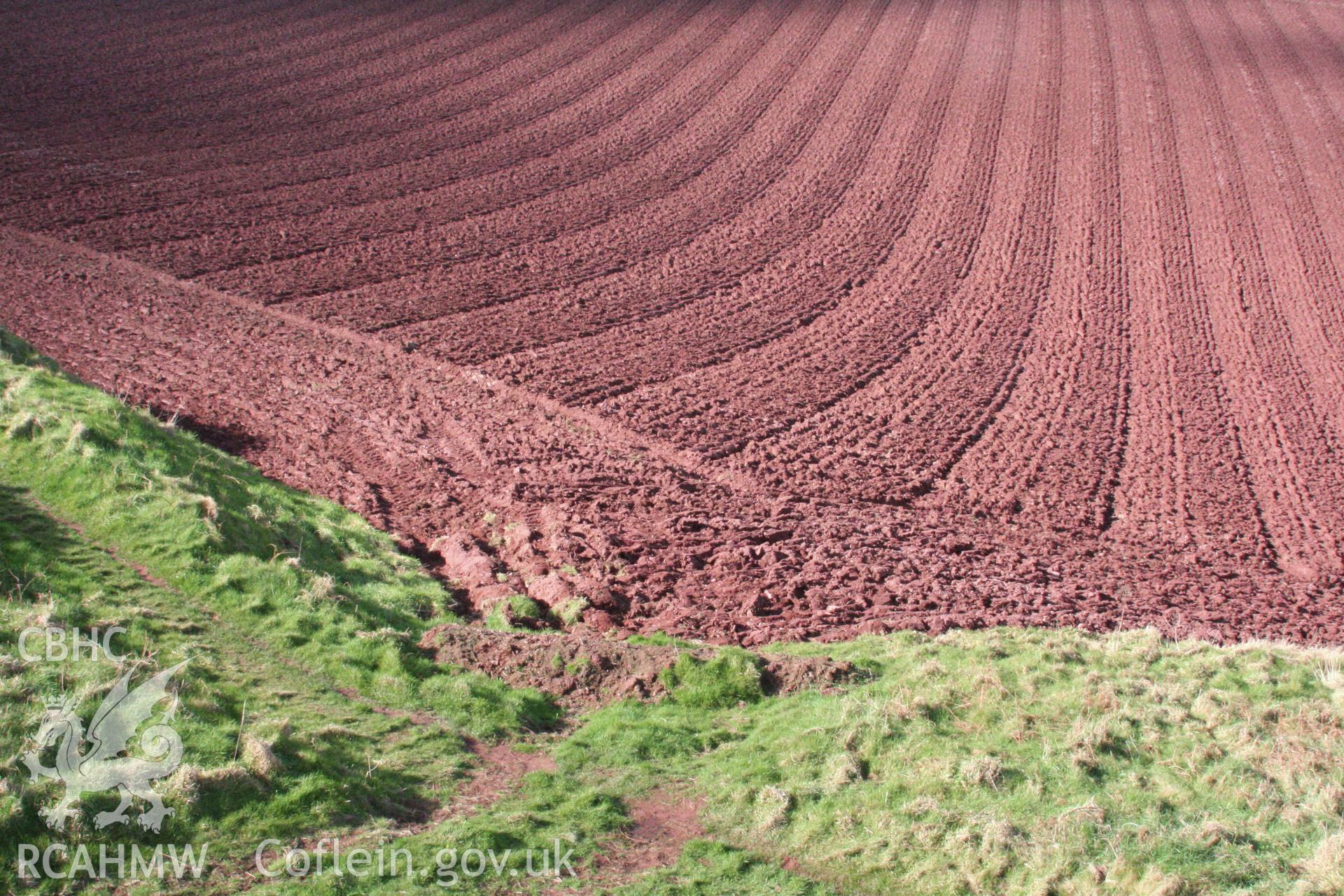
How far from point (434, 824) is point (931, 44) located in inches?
1916

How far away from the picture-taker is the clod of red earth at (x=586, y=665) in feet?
34.8

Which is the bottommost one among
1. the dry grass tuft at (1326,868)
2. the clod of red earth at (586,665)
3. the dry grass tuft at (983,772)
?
the dry grass tuft at (1326,868)

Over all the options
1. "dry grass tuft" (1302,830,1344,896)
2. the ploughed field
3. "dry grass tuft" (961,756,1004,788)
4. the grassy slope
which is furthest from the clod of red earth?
"dry grass tuft" (1302,830,1344,896)

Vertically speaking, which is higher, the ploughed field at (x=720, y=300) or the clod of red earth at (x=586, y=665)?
the ploughed field at (x=720, y=300)

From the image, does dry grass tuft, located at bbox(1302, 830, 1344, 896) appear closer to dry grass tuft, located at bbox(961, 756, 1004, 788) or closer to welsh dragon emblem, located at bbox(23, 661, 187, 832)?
dry grass tuft, located at bbox(961, 756, 1004, 788)

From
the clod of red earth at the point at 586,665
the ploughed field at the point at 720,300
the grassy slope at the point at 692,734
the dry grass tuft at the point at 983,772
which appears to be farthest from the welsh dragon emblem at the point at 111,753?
the dry grass tuft at the point at 983,772

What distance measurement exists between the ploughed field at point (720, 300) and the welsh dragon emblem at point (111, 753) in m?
5.62

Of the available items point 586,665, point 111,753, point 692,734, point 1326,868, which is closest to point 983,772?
point 1326,868

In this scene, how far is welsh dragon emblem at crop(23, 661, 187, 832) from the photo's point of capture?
22.2ft

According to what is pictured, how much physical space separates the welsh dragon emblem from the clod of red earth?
3390mm

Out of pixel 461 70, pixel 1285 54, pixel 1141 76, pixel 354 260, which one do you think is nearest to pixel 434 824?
pixel 354 260

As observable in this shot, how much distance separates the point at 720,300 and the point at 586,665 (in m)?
14.6

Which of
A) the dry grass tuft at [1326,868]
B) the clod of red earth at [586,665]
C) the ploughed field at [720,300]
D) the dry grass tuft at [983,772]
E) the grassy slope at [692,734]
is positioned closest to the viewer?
the dry grass tuft at [1326,868]

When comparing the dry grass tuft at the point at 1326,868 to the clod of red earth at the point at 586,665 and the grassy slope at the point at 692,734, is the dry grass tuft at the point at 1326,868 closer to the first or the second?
the grassy slope at the point at 692,734
